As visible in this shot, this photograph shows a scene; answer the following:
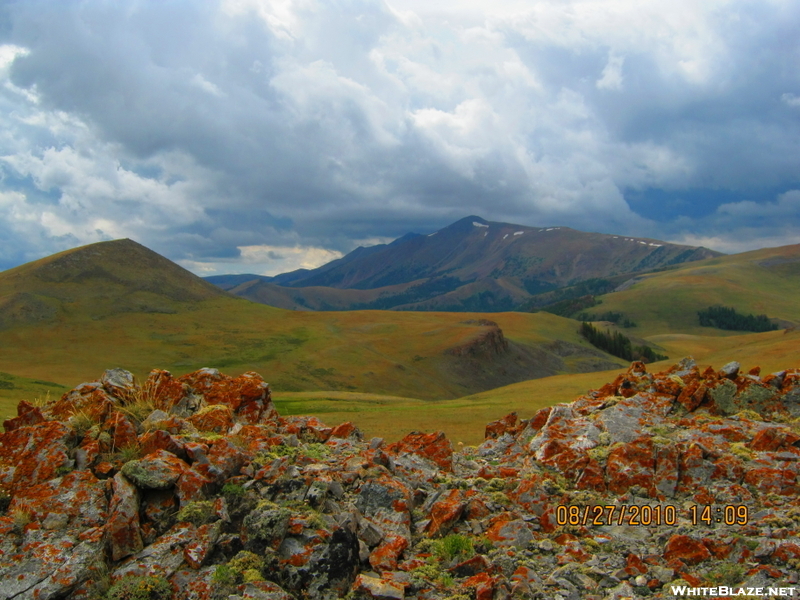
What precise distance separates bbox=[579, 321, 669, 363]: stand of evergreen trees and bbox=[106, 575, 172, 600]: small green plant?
162 metres

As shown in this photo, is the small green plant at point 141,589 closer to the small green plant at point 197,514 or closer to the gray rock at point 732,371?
the small green plant at point 197,514

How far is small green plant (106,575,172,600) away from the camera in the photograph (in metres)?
8.22

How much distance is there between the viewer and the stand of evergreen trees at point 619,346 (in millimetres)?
155688

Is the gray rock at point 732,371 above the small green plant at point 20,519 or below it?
above

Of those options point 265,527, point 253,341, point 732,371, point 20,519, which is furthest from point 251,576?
point 253,341

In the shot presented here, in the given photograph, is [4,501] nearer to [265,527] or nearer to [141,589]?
[141,589]

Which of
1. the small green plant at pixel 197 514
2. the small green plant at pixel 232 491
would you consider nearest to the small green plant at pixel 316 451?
the small green plant at pixel 232 491

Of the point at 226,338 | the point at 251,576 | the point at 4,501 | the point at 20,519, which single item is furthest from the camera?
the point at 226,338

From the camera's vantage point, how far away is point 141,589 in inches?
326

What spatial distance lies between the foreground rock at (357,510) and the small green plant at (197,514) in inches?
1.1

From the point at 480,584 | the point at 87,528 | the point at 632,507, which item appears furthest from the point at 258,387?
the point at 632,507

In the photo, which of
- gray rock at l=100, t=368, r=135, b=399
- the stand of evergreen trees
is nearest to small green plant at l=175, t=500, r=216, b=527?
gray rock at l=100, t=368, r=135, b=399

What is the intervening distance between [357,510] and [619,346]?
16867 cm

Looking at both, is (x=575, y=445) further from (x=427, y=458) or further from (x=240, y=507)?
(x=240, y=507)
